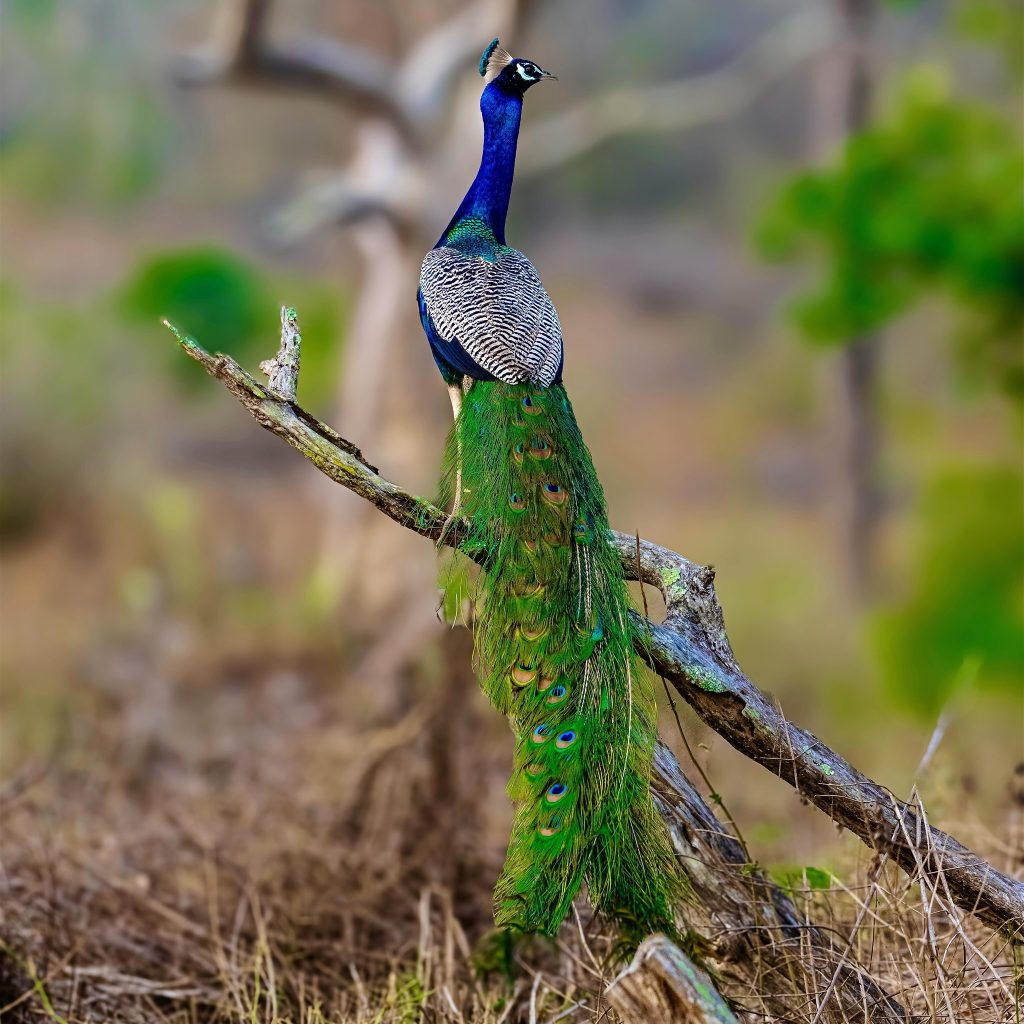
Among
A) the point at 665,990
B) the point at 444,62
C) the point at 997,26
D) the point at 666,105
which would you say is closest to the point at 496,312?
the point at 665,990

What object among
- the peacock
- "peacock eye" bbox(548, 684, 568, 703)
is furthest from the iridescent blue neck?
"peacock eye" bbox(548, 684, 568, 703)

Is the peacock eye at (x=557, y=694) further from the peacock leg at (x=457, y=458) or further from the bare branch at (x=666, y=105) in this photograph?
the bare branch at (x=666, y=105)

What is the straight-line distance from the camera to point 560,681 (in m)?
1.90

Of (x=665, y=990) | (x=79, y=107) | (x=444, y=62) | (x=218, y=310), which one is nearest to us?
(x=665, y=990)

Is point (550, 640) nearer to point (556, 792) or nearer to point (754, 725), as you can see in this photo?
point (556, 792)

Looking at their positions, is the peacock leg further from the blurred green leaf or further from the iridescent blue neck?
the blurred green leaf

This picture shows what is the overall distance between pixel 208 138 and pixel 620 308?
20.0 ft

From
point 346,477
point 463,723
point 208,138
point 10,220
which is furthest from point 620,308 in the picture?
point 346,477

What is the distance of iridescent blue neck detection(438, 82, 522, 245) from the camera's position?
92.0 inches

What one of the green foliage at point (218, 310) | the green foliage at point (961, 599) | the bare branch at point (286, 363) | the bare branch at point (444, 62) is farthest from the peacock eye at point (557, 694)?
the green foliage at point (218, 310)

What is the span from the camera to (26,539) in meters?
8.69

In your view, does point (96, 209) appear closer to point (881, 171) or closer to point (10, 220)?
point (10, 220)

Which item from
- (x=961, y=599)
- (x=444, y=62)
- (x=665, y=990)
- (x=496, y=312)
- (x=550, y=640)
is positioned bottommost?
(x=665, y=990)

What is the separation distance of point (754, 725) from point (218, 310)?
1021cm
